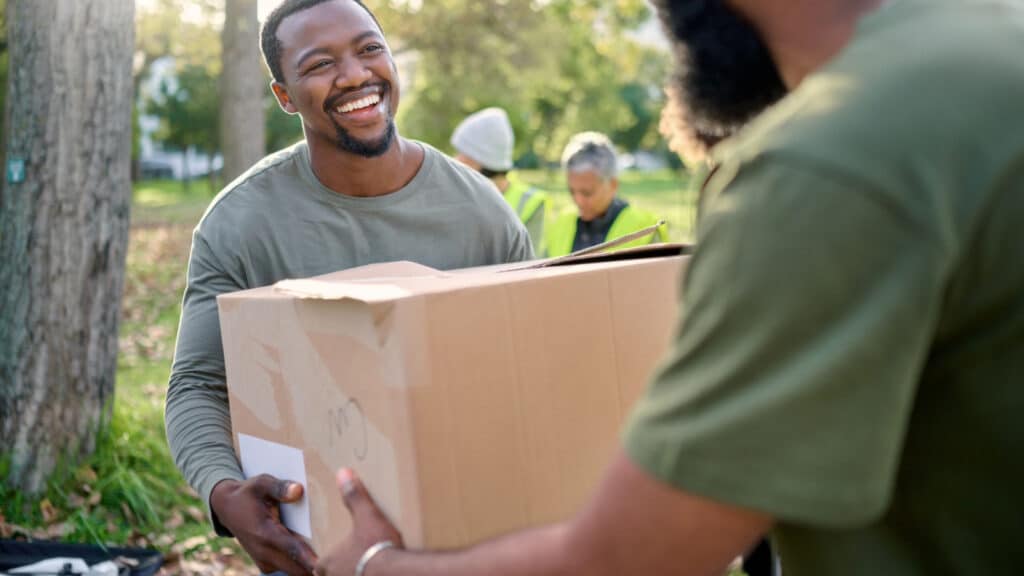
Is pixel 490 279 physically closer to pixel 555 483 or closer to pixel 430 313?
pixel 430 313

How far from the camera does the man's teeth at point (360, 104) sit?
236 cm

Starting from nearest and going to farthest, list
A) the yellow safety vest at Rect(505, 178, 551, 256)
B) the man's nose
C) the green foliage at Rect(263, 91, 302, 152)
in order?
the man's nose → the yellow safety vest at Rect(505, 178, 551, 256) → the green foliage at Rect(263, 91, 302, 152)

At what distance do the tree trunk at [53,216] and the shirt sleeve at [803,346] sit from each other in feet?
14.2

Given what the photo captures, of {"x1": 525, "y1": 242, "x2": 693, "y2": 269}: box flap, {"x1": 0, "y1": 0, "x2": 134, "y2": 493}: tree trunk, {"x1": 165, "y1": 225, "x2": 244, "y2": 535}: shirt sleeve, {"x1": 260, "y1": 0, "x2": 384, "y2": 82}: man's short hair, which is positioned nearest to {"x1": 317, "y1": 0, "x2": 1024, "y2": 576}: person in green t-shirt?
{"x1": 525, "y1": 242, "x2": 693, "y2": 269}: box flap

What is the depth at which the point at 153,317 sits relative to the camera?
10664 mm

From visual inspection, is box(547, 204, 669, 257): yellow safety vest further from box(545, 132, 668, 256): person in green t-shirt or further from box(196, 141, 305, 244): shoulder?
box(196, 141, 305, 244): shoulder

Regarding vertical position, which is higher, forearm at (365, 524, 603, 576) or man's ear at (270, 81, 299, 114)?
man's ear at (270, 81, 299, 114)

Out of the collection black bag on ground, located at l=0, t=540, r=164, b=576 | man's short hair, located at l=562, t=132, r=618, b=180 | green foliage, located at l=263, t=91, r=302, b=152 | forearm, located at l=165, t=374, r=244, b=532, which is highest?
forearm, located at l=165, t=374, r=244, b=532

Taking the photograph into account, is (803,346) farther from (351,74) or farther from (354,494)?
(351,74)

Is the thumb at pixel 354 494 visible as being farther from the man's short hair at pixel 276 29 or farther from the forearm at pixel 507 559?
the man's short hair at pixel 276 29

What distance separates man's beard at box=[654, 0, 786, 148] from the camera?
3.89 feet

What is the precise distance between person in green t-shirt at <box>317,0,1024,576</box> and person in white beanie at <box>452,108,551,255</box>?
5.44 m

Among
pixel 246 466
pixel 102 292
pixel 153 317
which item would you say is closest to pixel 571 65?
pixel 153 317

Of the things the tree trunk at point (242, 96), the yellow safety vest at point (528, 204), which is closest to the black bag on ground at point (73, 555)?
the yellow safety vest at point (528, 204)
